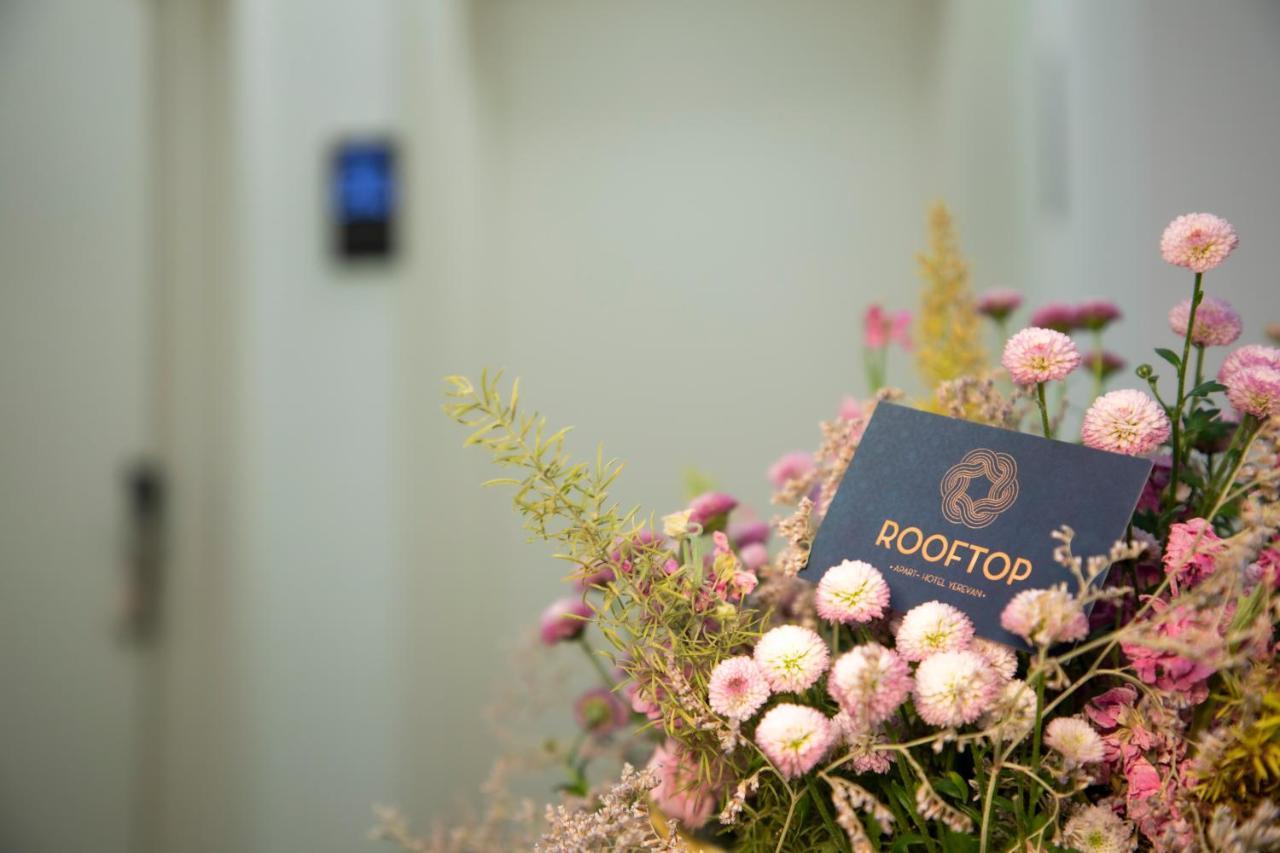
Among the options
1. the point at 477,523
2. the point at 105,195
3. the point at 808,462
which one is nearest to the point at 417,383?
the point at 477,523

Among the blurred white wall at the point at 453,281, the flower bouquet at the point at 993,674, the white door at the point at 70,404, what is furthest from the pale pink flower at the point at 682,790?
the white door at the point at 70,404

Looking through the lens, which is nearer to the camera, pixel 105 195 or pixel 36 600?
pixel 36 600

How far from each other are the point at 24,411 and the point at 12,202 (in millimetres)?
378

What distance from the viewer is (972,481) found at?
1.62ft

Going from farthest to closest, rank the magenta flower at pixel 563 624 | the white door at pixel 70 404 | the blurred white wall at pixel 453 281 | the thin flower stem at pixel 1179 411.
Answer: the blurred white wall at pixel 453 281
the white door at pixel 70 404
the magenta flower at pixel 563 624
the thin flower stem at pixel 1179 411

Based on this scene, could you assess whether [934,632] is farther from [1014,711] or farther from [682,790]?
[682,790]

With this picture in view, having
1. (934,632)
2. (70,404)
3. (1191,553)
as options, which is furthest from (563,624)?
(70,404)

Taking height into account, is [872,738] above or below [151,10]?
below

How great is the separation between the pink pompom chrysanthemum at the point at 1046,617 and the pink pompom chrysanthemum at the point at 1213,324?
211 millimetres

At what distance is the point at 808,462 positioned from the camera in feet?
2.19

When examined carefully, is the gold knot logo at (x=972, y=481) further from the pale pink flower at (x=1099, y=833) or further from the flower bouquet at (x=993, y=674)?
the pale pink flower at (x=1099, y=833)

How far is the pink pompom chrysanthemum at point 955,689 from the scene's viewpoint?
42 centimetres

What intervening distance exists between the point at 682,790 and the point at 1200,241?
0.41 meters

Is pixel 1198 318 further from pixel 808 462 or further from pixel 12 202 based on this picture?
pixel 12 202
